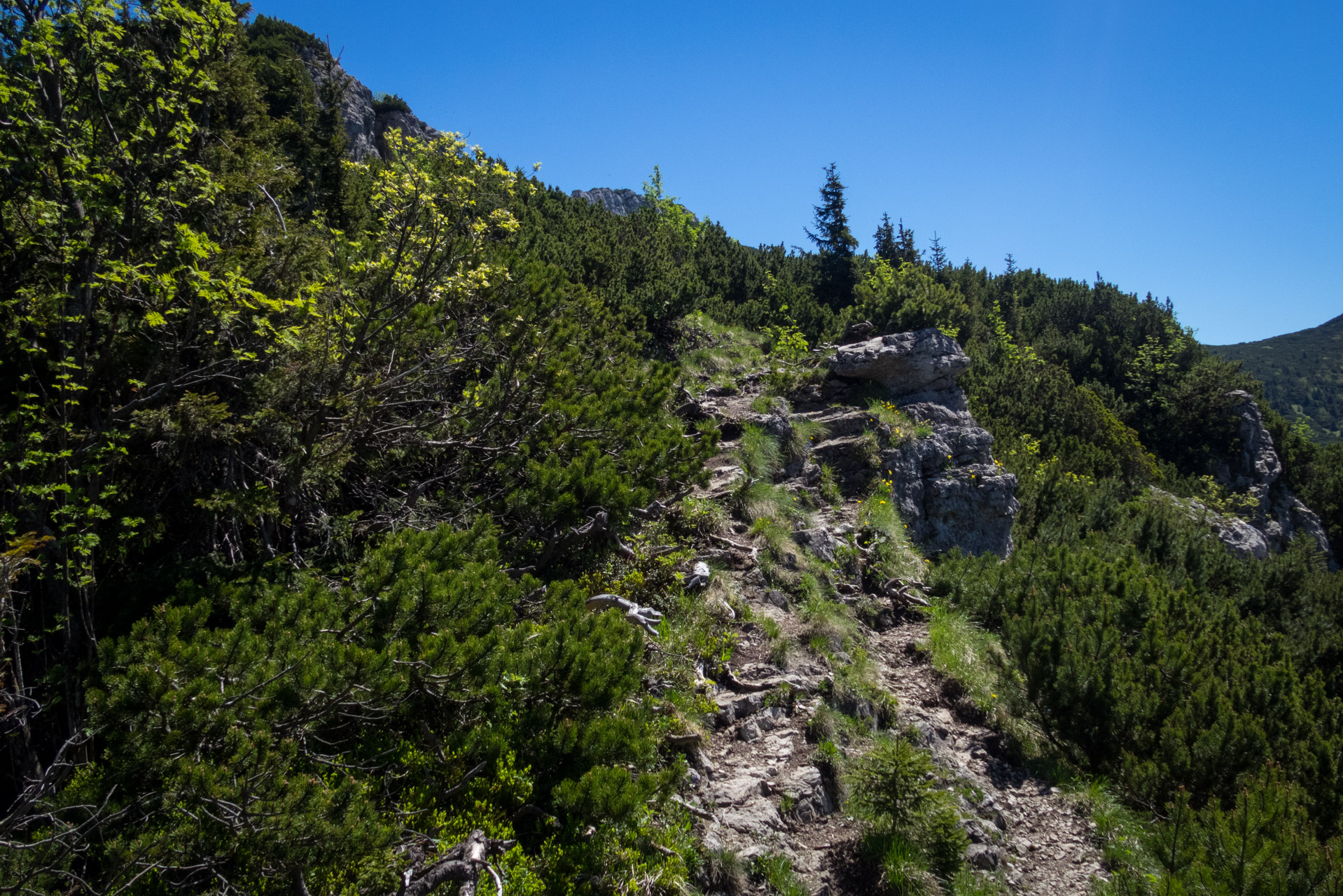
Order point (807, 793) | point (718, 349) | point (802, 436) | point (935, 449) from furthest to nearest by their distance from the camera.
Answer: point (718, 349)
point (935, 449)
point (802, 436)
point (807, 793)

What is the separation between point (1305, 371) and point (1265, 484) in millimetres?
86995

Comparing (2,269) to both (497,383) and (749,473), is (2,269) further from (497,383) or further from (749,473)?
(749,473)

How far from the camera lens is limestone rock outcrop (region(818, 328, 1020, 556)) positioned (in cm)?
1095

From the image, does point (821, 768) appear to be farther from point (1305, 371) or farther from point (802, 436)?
point (1305, 371)

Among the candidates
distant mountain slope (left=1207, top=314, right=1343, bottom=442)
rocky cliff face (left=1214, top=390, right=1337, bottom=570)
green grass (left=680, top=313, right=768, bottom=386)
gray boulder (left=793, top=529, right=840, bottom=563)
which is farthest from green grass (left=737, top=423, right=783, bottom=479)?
distant mountain slope (left=1207, top=314, right=1343, bottom=442)

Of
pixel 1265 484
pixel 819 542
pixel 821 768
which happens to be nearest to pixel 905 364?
pixel 819 542

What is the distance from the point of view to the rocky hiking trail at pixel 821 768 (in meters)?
4.55

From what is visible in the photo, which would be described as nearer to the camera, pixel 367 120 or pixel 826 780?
pixel 826 780

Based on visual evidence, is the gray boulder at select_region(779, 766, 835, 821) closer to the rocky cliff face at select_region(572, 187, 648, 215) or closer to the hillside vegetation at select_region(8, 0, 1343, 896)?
the hillside vegetation at select_region(8, 0, 1343, 896)

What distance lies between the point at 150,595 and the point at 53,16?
3.64 meters

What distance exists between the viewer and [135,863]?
108 inches

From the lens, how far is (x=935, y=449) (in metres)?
11.6

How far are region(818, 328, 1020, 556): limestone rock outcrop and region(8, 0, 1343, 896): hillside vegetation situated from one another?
194 cm

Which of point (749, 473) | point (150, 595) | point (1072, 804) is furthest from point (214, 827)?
point (749, 473)
